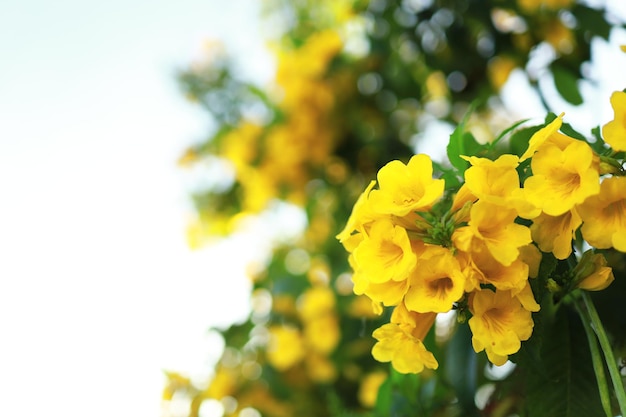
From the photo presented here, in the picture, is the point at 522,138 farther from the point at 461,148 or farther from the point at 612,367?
the point at 612,367

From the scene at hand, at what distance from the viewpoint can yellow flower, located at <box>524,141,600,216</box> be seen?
356 millimetres

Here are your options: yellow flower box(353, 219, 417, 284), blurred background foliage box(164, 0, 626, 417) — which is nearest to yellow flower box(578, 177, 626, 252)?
yellow flower box(353, 219, 417, 284)

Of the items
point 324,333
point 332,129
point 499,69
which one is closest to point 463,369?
point 324,333

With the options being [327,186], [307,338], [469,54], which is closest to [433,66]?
[469,54]

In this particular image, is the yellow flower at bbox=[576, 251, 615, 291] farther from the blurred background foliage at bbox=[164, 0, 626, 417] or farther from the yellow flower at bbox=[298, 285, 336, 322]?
the yellow flower at bbox=[298, 285, 336, 322]

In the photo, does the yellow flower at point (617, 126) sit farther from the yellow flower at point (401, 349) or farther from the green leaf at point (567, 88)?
the green leaf at point (567, 88)

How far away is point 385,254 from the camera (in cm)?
39

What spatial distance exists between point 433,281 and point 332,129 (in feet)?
3.31

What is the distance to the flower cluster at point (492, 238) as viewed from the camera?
363 mm

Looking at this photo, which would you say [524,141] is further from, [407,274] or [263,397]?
[263,397]

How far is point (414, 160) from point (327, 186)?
3.37ft

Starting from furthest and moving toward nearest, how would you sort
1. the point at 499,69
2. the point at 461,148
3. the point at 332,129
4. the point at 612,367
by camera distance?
the point at 332,129
the point at 499,69
the point at 461,148
the point at 612,367

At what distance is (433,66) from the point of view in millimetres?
1161

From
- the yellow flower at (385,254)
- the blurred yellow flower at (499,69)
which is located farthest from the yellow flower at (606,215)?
the blurred yellow flower at (499,69)
